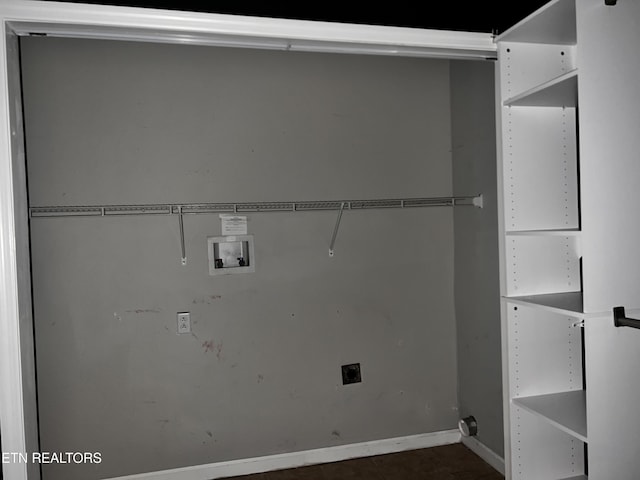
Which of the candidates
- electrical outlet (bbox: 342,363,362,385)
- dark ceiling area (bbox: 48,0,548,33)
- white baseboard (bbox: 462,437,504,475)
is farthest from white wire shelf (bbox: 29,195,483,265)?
white baseboard (bbox: 462,437,504,475)

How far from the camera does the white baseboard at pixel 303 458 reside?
2945 millimetres

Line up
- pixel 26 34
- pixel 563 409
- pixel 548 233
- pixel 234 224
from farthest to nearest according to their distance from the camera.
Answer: pixel 234 224
pixel 563 409
pixel 548 233
pixel 26 34

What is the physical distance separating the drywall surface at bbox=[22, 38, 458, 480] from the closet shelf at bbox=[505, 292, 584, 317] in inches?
45.8

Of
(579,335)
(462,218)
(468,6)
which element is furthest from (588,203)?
(462,218)

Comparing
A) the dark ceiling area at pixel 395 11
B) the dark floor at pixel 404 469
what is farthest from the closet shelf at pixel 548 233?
the dark floor at pixel 404 469

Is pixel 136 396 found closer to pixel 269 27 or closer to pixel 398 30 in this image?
pixel 269 27

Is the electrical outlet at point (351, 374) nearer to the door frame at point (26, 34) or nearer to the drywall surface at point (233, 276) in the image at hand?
the drywall surface at point (233, 276)

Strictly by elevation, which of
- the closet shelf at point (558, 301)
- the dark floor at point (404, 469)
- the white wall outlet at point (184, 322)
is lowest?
the dark floor at point (404, 469)

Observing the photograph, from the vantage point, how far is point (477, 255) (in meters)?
3.11

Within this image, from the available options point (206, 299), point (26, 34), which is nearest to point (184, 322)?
point (206, 299)

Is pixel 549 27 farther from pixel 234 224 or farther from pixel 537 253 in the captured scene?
pixel 234 224

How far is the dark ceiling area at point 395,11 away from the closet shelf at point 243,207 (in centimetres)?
121

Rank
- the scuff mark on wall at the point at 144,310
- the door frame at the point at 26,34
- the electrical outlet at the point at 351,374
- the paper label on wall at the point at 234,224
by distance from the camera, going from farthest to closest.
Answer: the electrical outlet at the point at 351,374 < the paper label on wall at the point at 234,224 < the scuff mark on wall at the point at 144,310 < the door frame at the point at 26,34

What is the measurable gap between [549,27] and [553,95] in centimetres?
26
